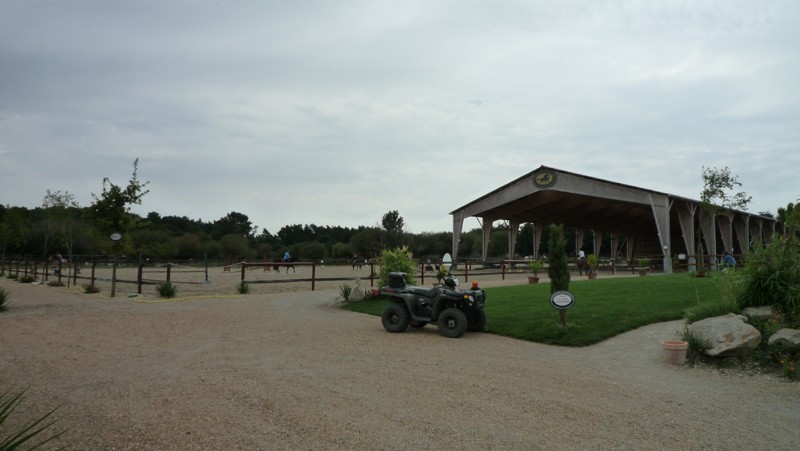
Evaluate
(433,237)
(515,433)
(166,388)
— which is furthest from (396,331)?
(433,237)

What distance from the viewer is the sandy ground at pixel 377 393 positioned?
4.00 metres

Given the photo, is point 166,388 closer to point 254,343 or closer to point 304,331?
point 254,343

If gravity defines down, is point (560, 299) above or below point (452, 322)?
above

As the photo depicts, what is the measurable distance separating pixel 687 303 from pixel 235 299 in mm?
11237

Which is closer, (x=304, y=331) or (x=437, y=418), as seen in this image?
(x=437, y=418)

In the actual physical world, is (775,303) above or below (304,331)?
above

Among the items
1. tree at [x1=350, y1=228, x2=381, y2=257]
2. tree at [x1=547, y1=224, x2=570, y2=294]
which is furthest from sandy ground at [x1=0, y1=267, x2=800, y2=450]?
tree at [x1=350, y1=228, x2=381, y2=257]

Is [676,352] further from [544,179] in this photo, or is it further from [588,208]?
[588,208]

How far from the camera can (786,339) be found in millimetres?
6703

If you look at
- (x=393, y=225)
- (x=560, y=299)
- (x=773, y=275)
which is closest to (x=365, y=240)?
(x=393, y=225)

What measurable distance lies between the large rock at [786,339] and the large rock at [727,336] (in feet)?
0.57

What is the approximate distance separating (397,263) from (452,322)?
5.37 metres

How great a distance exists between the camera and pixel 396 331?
9.34 m

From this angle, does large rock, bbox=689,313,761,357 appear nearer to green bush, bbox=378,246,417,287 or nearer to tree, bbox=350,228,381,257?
green bush, bbox=378,246,417,287
